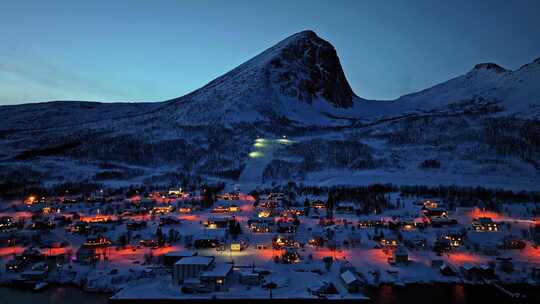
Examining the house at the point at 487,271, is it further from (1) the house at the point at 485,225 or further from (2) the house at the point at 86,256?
(2) the house at the point at 86,256

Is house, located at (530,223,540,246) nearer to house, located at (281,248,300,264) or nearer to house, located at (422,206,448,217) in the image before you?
house, located at (422,206,448,217)

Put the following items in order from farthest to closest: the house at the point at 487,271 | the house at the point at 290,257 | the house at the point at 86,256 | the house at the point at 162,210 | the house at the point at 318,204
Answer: the house at the point at 318,204, the house at the point at 162,210, the house at the point at 86,256, the house at the point at 290,257, the house at the point at 487,271

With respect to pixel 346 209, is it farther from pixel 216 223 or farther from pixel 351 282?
pixel 351 282

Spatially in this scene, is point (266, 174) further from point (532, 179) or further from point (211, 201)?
point (532, 179)

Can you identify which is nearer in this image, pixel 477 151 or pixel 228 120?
pixel 477 151

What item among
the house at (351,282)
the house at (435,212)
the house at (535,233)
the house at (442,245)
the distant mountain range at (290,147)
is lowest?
the house at (351,282)

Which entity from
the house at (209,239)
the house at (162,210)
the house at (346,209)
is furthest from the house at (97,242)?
the house at (346,209)

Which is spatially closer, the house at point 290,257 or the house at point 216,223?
the house at point 290,257

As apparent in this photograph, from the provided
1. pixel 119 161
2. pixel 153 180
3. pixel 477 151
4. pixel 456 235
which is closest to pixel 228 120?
pixel 119 161
